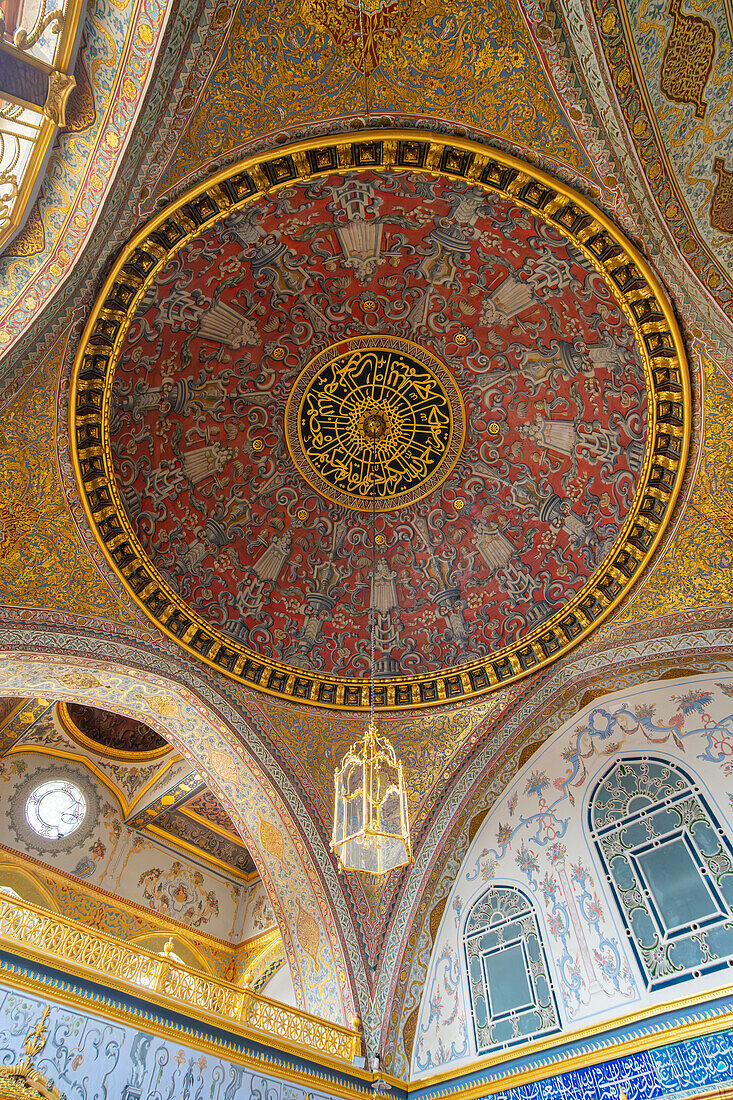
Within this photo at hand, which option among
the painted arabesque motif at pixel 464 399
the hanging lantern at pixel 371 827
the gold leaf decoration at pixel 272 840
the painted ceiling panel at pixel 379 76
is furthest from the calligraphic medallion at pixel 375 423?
the gold leaf decoration at pixel 272 840

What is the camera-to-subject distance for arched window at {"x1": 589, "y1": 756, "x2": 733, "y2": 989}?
6238mm

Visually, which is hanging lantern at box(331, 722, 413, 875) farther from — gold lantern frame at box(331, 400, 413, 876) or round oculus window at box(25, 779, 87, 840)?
round oculus window at box(25, 779, 87, 840)

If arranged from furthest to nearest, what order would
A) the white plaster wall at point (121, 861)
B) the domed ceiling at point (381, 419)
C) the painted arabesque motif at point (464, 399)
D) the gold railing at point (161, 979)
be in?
the white plaster wall at point (121, 861), the painted arabesque motif at point (464, 399), the domed ceiling at point (381, 419), the gold railing at point (161, 979)

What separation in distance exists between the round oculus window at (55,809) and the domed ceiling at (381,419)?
3365 mm

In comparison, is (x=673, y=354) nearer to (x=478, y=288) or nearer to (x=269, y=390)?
(x=478, y=288)

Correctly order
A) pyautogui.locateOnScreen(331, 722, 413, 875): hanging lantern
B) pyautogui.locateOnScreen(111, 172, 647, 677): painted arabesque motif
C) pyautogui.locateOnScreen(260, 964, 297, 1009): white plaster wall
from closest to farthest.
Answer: pyautogui.locateOnScreen(331, 722, 413, 875): hanging lantern → pyautogui.locateOnScreen(111, 172, 647, 677): painted arabesque motif → pyautogui.locateOnScreen(260, 964, 297, 1009): white plaster wall

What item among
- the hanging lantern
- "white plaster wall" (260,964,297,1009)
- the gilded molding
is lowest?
the gilded molding

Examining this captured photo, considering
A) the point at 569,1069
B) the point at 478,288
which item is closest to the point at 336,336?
the point at 478,288

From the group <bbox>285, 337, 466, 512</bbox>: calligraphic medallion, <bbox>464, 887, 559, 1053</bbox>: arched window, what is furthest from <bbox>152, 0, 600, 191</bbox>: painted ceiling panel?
<bbox>464, 887, 559, 1053</bbox>: arched window

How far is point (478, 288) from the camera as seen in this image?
25.0ft

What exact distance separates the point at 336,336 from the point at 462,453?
216 cm

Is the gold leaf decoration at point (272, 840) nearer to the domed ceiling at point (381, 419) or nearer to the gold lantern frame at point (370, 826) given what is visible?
the domed ceiling at point (381, 419)

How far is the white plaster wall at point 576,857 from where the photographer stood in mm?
6680

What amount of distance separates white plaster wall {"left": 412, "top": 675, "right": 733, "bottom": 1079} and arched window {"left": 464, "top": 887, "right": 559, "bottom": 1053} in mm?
105
